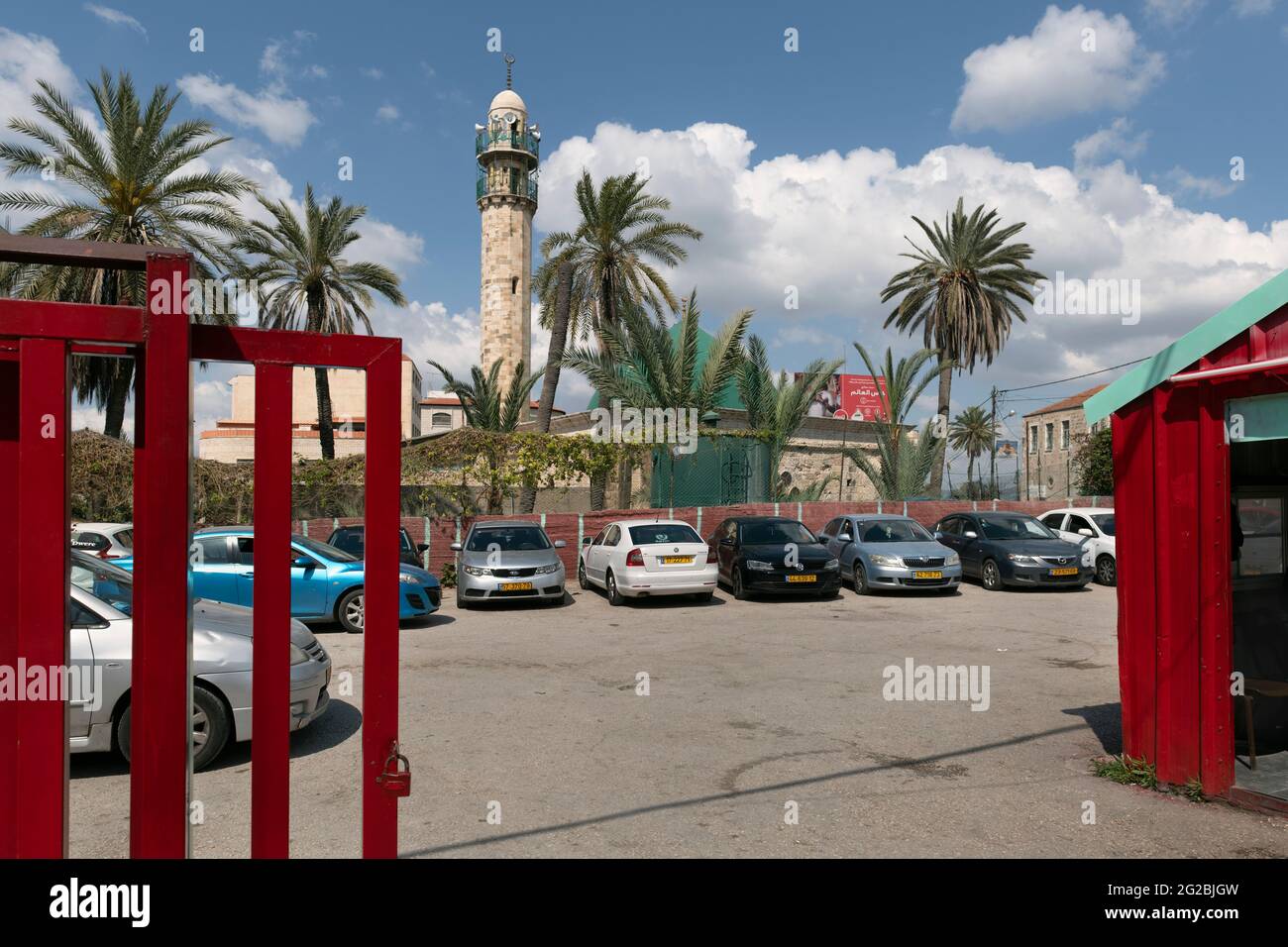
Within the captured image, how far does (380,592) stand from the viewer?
2.26 meters

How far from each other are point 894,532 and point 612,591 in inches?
243

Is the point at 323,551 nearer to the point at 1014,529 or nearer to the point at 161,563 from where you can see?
the point at 161,563

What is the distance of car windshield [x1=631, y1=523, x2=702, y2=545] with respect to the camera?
15469 millimetres

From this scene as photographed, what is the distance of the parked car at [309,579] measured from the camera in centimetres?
1135

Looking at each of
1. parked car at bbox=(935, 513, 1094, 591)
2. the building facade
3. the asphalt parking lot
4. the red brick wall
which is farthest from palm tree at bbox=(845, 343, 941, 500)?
the building facade

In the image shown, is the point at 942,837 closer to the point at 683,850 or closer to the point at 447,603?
the point at 683,850

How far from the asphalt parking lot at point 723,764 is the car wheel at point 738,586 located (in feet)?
15.0

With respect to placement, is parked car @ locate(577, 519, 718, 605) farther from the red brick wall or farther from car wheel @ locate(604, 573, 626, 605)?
the red brick wall

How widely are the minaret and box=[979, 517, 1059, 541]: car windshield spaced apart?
26567mm

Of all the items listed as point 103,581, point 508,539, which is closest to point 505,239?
point 508,539

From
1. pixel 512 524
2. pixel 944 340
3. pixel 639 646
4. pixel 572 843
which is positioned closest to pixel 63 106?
pixel 512 524

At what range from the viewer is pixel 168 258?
2.05 metres

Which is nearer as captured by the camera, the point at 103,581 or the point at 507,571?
the point at 103,581
